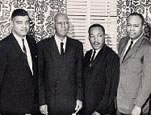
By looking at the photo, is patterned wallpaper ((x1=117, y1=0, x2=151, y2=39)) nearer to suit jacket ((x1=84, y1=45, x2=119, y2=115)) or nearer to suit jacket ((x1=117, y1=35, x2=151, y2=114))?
suit jacket ((x1=84, y1=45, x2=119, y2=115))

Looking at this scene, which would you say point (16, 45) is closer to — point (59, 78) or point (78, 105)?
point (59, 78)

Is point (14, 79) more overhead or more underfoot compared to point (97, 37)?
more underfoot

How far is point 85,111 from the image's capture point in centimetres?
390

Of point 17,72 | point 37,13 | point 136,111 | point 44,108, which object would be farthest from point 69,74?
point 37,13

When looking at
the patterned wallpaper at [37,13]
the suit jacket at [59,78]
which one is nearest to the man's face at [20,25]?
the suit jacket at [59,78]

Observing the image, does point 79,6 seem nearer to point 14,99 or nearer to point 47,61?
point 47,61

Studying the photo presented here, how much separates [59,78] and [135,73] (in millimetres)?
783

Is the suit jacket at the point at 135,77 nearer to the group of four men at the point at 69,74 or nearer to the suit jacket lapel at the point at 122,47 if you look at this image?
the group of four men at the point at 69,74

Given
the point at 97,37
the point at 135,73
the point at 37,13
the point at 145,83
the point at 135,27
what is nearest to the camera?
the point at 145,83

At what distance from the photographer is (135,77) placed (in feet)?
11.7

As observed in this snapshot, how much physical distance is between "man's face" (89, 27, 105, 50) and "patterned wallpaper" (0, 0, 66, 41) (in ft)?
2.36

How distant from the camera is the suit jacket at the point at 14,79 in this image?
3555 millimetres

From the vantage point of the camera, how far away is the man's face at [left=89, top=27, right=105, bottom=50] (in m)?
3.94

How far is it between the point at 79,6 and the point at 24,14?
110 cm
